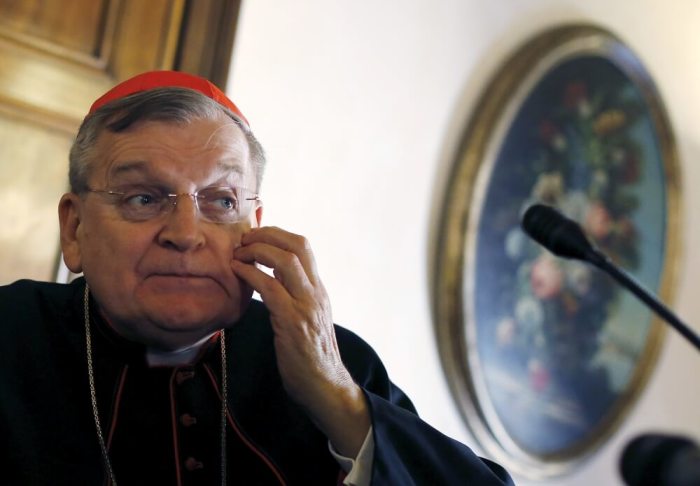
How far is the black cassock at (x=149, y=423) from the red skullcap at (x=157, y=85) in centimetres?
35

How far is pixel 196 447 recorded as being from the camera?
1.53 meters

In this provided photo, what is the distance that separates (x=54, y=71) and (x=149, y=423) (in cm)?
100

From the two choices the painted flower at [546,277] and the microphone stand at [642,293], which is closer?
the microphone stand at [642,293]

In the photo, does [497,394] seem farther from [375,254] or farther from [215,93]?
[215,93]

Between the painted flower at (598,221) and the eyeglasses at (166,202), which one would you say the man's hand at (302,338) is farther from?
the painted flower at (598,221)

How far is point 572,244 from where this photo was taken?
4.65 feet

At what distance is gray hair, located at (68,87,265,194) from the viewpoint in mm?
1488

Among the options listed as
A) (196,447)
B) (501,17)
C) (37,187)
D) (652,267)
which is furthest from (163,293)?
(652,267)

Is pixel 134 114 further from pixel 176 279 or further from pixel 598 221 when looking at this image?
pixel 598 221

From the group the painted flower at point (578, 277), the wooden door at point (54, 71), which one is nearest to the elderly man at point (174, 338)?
the wooden door at point (54, 71)

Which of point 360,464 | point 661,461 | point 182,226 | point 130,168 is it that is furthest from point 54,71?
point 661,461

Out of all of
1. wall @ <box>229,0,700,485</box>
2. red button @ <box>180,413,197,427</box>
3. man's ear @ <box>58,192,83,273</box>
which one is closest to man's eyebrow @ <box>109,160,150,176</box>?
man's ear @ <box>58,192,83,273</box>

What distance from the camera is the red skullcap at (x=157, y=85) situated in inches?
61.7

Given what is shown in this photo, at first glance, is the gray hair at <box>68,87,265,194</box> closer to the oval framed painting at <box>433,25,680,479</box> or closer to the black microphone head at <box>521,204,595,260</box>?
the black microphone head at <box>521,204,595,260</box>
